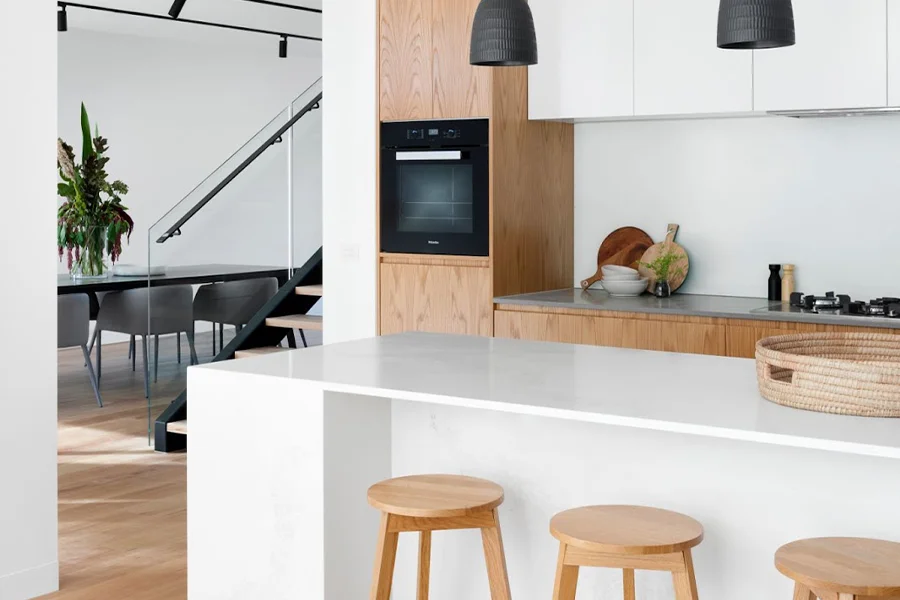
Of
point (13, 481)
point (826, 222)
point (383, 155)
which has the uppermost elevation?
point (383, 155)

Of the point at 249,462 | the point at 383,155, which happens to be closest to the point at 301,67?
the point at 383,155

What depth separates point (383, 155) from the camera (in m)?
5.05

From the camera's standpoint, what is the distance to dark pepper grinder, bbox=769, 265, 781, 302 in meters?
4.69

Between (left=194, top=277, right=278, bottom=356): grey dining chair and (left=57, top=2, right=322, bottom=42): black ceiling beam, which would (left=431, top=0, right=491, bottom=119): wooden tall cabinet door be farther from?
(left=57, top=2, right=322, bottom=42): black ceiling beam

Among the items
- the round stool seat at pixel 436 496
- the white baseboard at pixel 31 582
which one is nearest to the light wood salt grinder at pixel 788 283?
the round stool seat at pixel 436 496

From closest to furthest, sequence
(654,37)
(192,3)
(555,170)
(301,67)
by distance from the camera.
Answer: (654,37) → (555,170) → (192,3) → (301,67)

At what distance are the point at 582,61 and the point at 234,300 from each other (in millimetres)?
2731

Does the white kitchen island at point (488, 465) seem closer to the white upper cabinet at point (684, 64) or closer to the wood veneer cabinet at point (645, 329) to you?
the wood veneer cabinet at point (645, 329)

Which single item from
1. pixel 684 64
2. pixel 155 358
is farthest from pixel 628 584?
pixel 155 358

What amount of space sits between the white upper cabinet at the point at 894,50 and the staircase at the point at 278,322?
10.3 feet

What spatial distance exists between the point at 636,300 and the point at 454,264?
82cm

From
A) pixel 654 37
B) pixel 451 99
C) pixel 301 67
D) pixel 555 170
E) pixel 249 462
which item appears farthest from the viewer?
pixel 301 67

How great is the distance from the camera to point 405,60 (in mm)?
4941

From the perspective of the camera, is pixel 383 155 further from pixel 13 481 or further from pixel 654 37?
pixel 13 481
